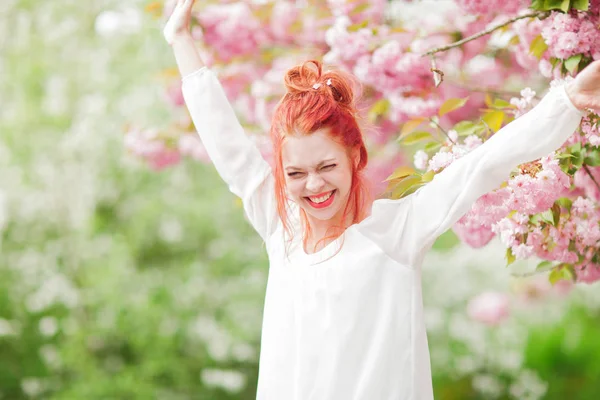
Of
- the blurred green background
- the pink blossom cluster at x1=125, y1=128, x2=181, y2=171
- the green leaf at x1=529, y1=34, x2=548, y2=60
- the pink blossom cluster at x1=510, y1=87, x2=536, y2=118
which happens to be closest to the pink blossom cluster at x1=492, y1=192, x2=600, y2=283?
the pink blossom cluster at x1=510, y1=87, x2=536, y2=118

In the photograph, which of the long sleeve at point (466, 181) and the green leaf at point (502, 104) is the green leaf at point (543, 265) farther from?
the long sleeve at point (466, 181)

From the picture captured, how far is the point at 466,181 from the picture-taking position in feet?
4.37

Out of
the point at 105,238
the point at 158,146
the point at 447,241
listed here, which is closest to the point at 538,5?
the point at 158,146

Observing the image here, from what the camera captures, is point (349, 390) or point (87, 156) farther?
point (87, 156)

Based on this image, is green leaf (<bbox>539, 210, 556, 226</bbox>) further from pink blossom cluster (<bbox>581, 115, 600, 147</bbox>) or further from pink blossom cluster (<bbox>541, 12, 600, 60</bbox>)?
pink blossom cluster (<bbox>541, 12, 600, 60</bbox>)

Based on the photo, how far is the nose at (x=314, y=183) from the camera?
144cm

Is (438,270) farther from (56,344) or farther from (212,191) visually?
(56,344)

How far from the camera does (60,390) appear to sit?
4746mm

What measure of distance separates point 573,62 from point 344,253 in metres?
0.71

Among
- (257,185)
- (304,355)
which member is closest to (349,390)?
(304,355)

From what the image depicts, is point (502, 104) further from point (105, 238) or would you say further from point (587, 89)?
point (105, 238)

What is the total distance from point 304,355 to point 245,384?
12.4 feet

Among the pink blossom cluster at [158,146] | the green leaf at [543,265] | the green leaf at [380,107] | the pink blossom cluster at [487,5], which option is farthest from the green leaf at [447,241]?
the pink blossom cluster at [487,5]

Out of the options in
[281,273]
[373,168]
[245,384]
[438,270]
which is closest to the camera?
[281,273]
